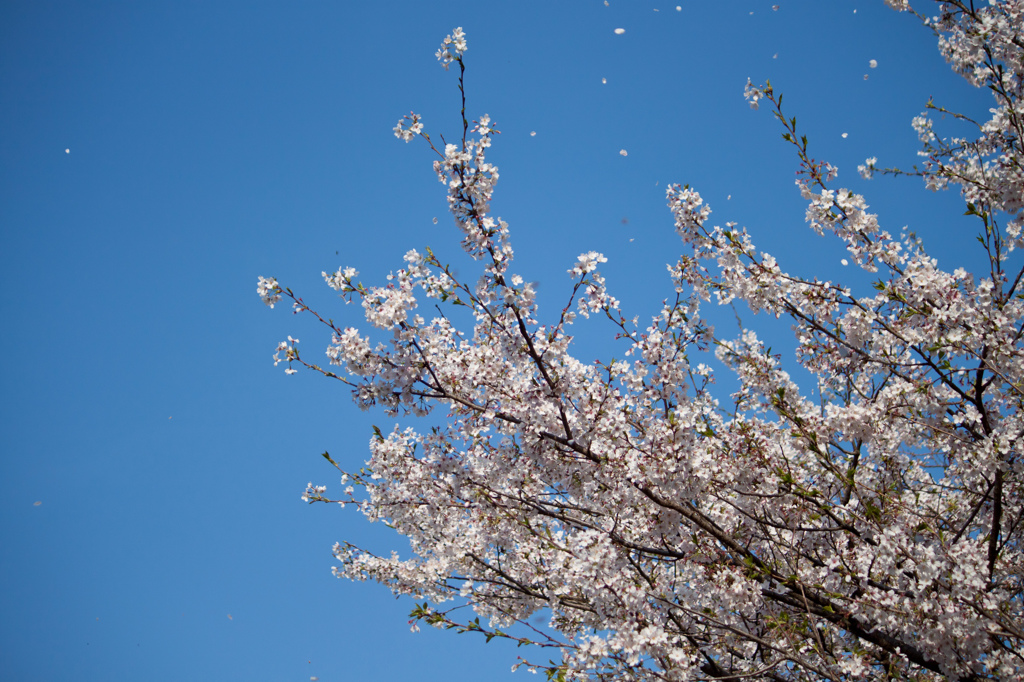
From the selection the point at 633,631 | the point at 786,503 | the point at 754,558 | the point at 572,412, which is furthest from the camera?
the point at 786,503

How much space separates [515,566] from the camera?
6.57 metres

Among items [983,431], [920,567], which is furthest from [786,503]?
[983,431]

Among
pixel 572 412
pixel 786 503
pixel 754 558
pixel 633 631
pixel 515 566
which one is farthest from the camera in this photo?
pixel 515 566

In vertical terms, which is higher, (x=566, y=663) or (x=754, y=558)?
(x=754, y=558)

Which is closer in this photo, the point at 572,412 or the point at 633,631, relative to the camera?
the point at 633,631

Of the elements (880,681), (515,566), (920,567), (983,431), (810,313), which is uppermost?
(810,313)

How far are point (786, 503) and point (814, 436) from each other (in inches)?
37.1

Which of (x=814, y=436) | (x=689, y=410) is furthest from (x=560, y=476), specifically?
(x=814, y=436)

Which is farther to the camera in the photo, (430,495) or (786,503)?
(430,495)

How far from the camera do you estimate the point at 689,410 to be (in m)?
4.55

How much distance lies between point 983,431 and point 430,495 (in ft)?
14.7

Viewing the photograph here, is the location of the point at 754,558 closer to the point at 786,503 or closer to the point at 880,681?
the point at 786,503

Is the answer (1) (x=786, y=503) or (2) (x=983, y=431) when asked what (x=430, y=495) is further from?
(2) (x=983, y=431)

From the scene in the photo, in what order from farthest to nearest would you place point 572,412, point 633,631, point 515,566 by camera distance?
point 515,566
point 572,412
point 633,631
